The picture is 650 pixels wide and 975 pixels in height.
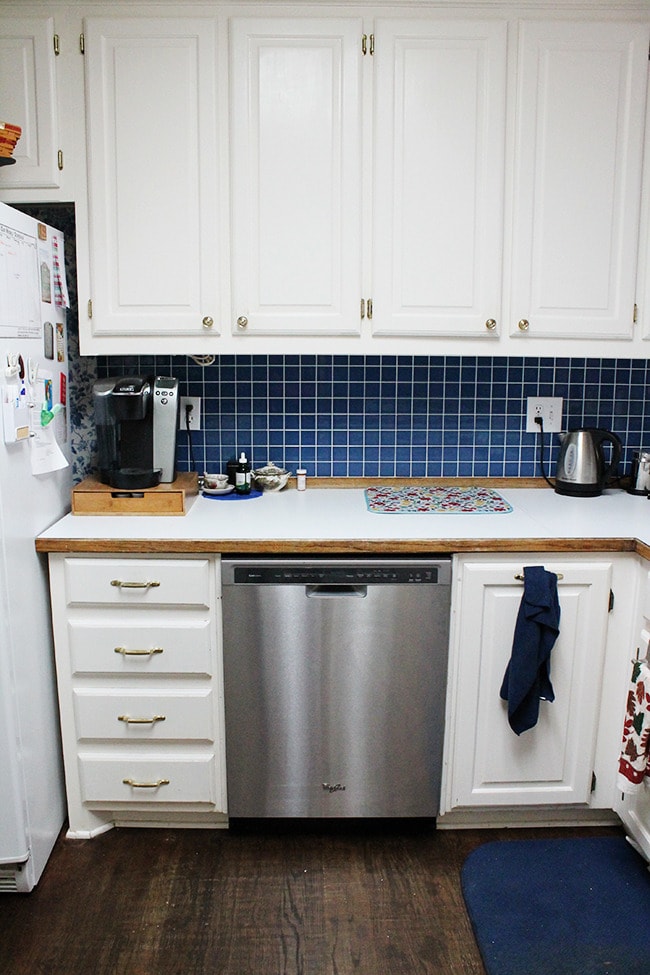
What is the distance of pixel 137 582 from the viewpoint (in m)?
1.98

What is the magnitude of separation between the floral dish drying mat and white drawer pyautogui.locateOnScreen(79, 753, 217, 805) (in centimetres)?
88

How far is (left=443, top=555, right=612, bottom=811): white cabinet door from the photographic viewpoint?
6.59 ft

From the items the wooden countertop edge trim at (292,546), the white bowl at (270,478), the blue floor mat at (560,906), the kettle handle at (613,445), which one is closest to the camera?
the blue floor mat at (560,906)

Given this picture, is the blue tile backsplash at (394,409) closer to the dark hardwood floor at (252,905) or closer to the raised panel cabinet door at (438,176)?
the raised panel cabinet door at (438,176)

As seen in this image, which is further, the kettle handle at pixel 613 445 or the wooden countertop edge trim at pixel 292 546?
the kettle handle at pixel 613 445

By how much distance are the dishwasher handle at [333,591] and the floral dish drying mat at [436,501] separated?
30 centimetres

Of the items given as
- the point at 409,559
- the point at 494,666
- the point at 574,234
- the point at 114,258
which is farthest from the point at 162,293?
the point at 494,666

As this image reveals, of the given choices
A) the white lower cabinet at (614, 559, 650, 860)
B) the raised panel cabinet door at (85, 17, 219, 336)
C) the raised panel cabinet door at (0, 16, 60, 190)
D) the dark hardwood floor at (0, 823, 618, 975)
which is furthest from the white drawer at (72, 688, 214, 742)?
the raised panel cabinet door at (0, 16, 60, 190)

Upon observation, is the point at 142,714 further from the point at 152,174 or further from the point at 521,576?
the point at 152,174

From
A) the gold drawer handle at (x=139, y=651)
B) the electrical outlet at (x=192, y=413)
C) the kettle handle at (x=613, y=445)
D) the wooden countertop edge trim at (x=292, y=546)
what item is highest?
the electrical outlet at (x=192, y=413)

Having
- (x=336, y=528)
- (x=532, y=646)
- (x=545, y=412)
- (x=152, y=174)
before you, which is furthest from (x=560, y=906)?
(x=152, y=174)

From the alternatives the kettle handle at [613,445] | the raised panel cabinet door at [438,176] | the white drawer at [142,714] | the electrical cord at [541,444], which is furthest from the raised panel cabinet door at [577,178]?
the white drawer at [142,714]

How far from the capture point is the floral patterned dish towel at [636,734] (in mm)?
1846

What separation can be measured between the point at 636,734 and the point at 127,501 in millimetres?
1480
